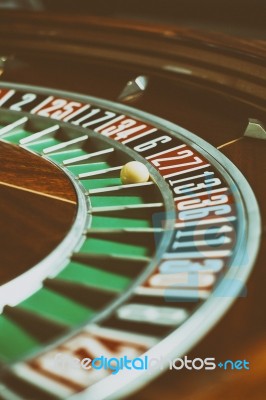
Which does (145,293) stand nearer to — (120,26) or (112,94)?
(112,94)

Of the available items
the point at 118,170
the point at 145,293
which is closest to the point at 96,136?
the point at 118,170

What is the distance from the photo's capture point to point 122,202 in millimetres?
1619

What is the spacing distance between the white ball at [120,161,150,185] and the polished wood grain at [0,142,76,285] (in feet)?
0.49

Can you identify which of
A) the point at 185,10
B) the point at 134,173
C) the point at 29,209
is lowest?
the point at 29,209

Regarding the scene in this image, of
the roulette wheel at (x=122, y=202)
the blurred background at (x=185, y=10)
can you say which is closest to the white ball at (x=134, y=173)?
the roulette wheel at (x=122, y=202)

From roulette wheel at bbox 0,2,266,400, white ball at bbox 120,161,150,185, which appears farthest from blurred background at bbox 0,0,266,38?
white ball at bbox 120,161,150,185

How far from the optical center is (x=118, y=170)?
1.79 meters

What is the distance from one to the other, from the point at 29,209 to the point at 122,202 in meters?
0.26

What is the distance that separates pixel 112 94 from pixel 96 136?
1.17 feet

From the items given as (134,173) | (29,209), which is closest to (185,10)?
(134,173)

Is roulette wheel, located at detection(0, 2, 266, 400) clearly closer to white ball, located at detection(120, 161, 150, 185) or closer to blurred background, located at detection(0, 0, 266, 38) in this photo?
white ball, located at detection(120, 161, 150, 185)

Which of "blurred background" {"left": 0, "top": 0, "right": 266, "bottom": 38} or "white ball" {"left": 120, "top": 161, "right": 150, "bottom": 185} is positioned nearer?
"white ball" {"left": 120, "top": 161, "right": 150, "bottom": 185}

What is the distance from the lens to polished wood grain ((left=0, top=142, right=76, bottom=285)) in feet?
4.20

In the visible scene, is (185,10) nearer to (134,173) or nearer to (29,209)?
(134,173)
